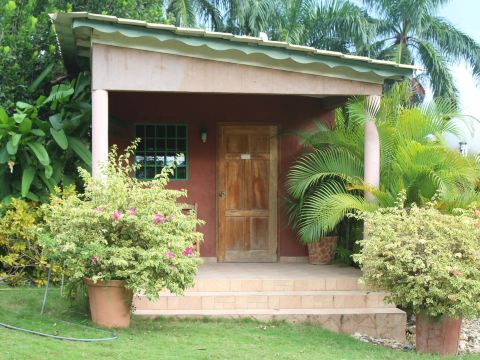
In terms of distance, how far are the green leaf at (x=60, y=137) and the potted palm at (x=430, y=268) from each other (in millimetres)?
4223

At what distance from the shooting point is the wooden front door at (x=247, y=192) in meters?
11.1

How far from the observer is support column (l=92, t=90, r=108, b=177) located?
28.0 feet

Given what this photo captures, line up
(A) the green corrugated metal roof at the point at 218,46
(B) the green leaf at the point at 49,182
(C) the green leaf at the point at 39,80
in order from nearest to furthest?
(A) the green corrugated metal roof at the point at 218,46, (B) the green leaf at the point at 49,182, (C) the green leaf at the point at 39,80

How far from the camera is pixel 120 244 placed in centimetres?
733

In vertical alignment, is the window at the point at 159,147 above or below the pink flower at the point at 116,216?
above

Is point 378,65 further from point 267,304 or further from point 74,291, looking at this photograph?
point 74,291

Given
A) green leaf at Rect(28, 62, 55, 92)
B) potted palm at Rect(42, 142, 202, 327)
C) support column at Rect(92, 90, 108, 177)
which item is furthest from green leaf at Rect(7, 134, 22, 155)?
green leaf at Rect(28, 62, 55, 92)

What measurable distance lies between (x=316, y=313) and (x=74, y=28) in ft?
14.5

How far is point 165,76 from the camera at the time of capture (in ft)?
28.4

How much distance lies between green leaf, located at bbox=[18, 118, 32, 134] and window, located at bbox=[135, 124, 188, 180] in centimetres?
211

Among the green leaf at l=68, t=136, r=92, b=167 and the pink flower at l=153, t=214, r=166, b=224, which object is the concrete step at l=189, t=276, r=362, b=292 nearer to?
the pink flower at l=153, t=214, r=166, b=224

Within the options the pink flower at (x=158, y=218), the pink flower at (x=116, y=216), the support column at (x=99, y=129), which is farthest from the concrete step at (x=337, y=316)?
the support column at (x=99, y=129)

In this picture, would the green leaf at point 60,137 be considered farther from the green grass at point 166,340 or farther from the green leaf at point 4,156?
the green grass at point 166,340

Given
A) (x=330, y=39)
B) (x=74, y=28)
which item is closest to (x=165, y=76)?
(x=74, y=28)
